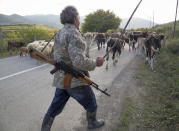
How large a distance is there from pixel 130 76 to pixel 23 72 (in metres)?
4.91

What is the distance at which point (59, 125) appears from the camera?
326cm

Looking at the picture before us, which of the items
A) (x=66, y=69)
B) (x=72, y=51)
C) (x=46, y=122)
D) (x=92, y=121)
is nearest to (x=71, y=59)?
(x=72, y=51)

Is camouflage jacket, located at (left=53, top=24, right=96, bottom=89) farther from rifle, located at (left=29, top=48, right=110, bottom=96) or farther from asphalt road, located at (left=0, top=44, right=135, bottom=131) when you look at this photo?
asphalt road, located at (left=0, top=44, right=135, bottom=131)

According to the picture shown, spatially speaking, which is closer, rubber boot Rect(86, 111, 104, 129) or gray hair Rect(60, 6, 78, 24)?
gray hair Rect(60, 6, 78, 24)

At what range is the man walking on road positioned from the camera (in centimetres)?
211

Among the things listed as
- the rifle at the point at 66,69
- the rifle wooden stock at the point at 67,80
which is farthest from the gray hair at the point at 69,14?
the rifle wooden stock at the point at 67,80

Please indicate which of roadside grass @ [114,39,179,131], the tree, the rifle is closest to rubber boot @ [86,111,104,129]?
roadside grass @ [114,39,179,131]

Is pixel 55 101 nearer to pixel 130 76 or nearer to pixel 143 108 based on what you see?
pixel 143 108

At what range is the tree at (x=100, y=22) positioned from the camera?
43.8 m

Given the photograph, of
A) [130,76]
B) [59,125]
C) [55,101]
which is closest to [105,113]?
[59,125]

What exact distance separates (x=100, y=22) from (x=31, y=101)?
4224cm

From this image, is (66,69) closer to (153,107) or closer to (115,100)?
(115,100)

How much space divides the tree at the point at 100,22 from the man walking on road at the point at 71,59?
41926 mm

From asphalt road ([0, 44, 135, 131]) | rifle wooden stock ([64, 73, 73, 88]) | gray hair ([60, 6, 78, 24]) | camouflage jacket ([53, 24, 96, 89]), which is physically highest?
gray hair ([60, 6, 78, 24])
